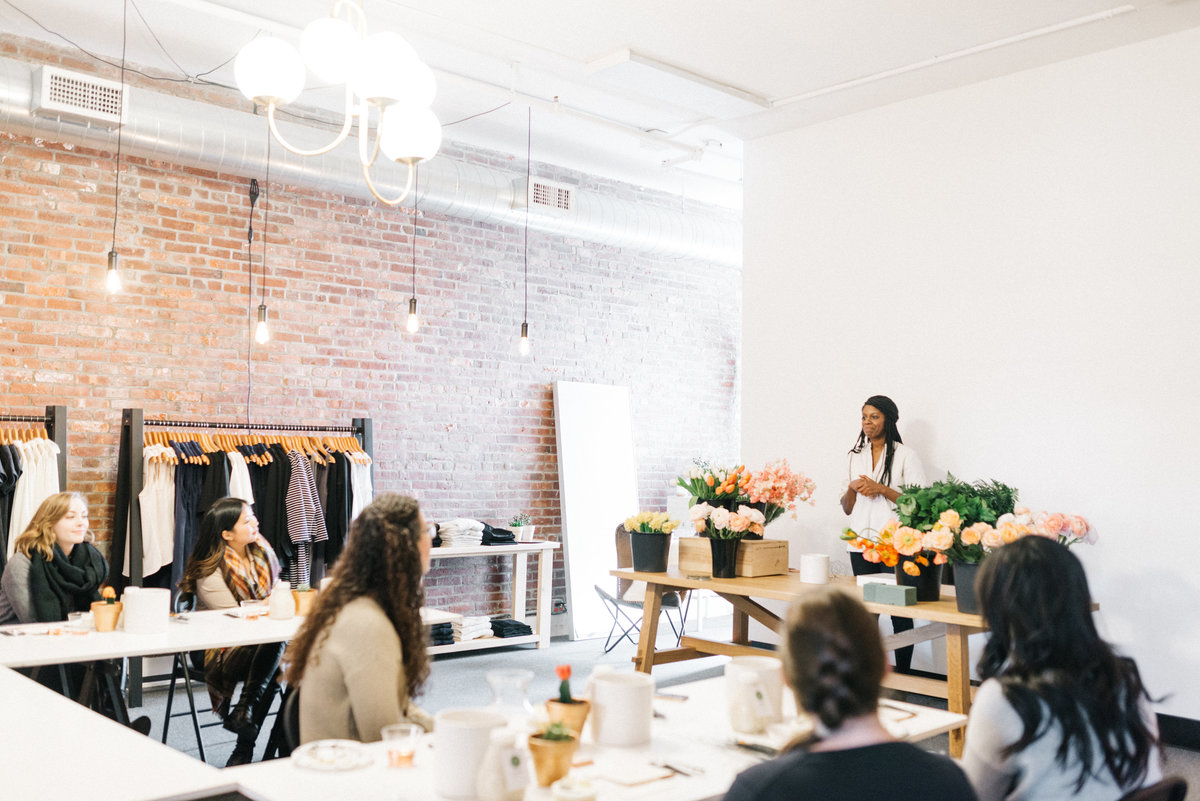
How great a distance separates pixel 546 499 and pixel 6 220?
13.3ft

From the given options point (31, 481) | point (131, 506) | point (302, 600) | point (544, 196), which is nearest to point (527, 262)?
point (544, 196)

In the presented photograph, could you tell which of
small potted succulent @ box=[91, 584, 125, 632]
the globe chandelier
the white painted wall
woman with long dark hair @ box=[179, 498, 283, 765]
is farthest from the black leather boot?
the white painted wall

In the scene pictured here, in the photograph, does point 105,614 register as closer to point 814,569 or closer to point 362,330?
point 814,569

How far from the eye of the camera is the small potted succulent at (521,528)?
7.41 meters

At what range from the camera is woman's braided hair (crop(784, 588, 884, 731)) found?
5.22ft

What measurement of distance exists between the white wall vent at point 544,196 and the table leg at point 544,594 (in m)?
2.44

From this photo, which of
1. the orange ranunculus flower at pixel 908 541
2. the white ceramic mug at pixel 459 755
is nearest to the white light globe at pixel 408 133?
the white ceramic mug at pixel 459 755

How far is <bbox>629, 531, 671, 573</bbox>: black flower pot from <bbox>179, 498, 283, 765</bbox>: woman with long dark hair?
1.75m

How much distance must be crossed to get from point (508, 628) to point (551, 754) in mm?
5286

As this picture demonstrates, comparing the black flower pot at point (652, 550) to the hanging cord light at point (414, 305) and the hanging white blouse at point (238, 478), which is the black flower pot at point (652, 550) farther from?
the hanging white blouse at point (238, 478)

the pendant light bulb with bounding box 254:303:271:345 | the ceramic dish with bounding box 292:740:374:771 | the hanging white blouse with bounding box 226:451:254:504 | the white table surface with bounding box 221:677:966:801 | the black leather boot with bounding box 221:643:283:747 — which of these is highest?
the pendant light bulb with bounding box 254:303:271:345

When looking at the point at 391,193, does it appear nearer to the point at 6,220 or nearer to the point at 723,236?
the point at 6,220

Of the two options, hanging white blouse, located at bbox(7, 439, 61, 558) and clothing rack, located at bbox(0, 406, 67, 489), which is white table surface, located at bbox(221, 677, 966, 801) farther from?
clothing rack, located at bbox(0, 406, 67, 489)

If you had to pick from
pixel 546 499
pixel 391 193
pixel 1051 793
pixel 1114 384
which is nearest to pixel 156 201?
pixel 391 193
